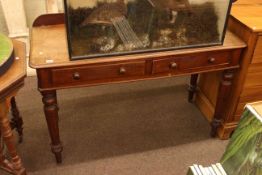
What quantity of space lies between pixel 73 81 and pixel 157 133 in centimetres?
84

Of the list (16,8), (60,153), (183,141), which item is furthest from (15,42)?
(183,141)

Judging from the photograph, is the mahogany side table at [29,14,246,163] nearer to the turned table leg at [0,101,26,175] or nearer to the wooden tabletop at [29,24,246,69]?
the wooden tabletop at [29,24,246,69]

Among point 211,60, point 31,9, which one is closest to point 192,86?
point 211,60

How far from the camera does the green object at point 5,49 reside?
1234 mm

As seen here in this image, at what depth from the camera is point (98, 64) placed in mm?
1441

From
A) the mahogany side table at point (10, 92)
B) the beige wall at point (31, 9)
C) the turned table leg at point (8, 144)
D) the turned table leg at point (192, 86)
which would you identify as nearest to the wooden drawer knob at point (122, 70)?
the mahogany side table at point (10, 92)

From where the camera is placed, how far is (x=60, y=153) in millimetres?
1739

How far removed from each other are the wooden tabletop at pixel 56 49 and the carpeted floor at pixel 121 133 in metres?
0.71

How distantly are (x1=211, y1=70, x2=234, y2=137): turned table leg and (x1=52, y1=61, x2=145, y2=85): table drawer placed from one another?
0.54 m

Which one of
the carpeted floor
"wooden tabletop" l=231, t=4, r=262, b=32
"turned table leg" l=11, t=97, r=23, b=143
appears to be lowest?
the carpeted floor

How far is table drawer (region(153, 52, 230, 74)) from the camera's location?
155 centimetres

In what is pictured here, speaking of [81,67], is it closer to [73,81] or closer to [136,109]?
[73,81]

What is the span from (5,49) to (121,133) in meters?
1.02

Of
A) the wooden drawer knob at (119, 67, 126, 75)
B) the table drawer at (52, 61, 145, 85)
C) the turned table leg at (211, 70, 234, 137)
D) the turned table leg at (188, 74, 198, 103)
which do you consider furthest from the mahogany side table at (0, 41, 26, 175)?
the turned table leg at (188, 74, 198, 103)
